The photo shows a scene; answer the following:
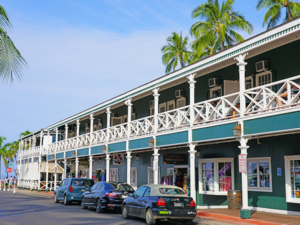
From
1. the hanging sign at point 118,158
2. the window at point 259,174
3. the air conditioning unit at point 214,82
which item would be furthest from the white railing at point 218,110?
the hanging sign at point 118,158

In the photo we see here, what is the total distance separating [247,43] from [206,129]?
388 cm

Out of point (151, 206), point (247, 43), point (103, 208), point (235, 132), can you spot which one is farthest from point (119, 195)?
point (247, 43)

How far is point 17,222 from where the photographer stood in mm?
13453

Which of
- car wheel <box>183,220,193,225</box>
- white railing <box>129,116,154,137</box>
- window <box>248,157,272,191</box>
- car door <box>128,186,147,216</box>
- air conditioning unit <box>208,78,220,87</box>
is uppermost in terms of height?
air conditioning unit <box>208,78,220,87</box>

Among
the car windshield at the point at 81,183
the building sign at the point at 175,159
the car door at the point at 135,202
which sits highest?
the building sign at the point at 175,159

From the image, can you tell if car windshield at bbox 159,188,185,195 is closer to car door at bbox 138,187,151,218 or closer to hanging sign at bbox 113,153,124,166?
car door at bbox 138,187,151,218

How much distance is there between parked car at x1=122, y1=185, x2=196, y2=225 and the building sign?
5.08 m

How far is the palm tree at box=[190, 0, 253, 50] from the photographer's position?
121ft

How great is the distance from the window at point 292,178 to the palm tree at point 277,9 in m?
19.6

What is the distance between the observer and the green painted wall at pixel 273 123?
11992 millimetres

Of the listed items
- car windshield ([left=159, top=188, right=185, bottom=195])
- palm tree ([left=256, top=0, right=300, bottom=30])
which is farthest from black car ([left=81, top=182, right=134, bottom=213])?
palm tree ([left=256, top=0, right=300, bottom=30])

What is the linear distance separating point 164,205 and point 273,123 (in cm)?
452

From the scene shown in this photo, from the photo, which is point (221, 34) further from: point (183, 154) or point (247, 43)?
point (247, 43)

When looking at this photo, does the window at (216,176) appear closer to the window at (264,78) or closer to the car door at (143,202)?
the window at (264,78)
